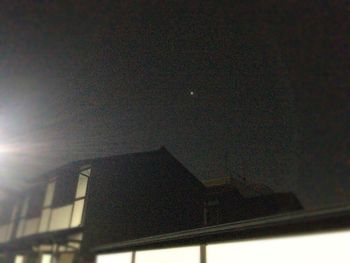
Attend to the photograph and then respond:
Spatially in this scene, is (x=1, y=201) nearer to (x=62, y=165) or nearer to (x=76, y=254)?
(x=62, y=165)

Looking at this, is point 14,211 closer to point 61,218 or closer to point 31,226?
point 31,226

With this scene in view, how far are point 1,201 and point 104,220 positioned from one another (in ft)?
31.9

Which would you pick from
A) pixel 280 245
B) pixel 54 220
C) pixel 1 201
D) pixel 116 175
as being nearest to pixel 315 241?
pixel 280 245

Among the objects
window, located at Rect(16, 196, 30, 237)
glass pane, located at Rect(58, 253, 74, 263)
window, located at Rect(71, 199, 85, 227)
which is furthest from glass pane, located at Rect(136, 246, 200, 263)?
window, located at Rect(16, 196, 30, 237)

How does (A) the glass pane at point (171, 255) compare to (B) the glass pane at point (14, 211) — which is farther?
(B) the glass pane at point (14, 211)

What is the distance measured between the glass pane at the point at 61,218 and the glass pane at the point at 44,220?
16.7 inches

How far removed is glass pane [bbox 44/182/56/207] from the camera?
1305cm

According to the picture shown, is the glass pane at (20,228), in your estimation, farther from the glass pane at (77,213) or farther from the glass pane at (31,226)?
the glass pane at (77,213)

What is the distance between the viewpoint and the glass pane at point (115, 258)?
23.6 ft

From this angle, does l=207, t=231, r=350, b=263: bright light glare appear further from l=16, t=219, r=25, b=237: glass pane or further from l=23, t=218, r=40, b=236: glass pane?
l=16, t=219, r=25, b=237: glass pane

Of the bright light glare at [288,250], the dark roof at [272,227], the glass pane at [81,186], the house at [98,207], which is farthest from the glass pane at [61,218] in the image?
the bright light glare at [288,250]

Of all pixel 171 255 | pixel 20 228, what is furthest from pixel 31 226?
pixel 171 255

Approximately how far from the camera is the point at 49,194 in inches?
523

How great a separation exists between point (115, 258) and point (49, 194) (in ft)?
22.1
